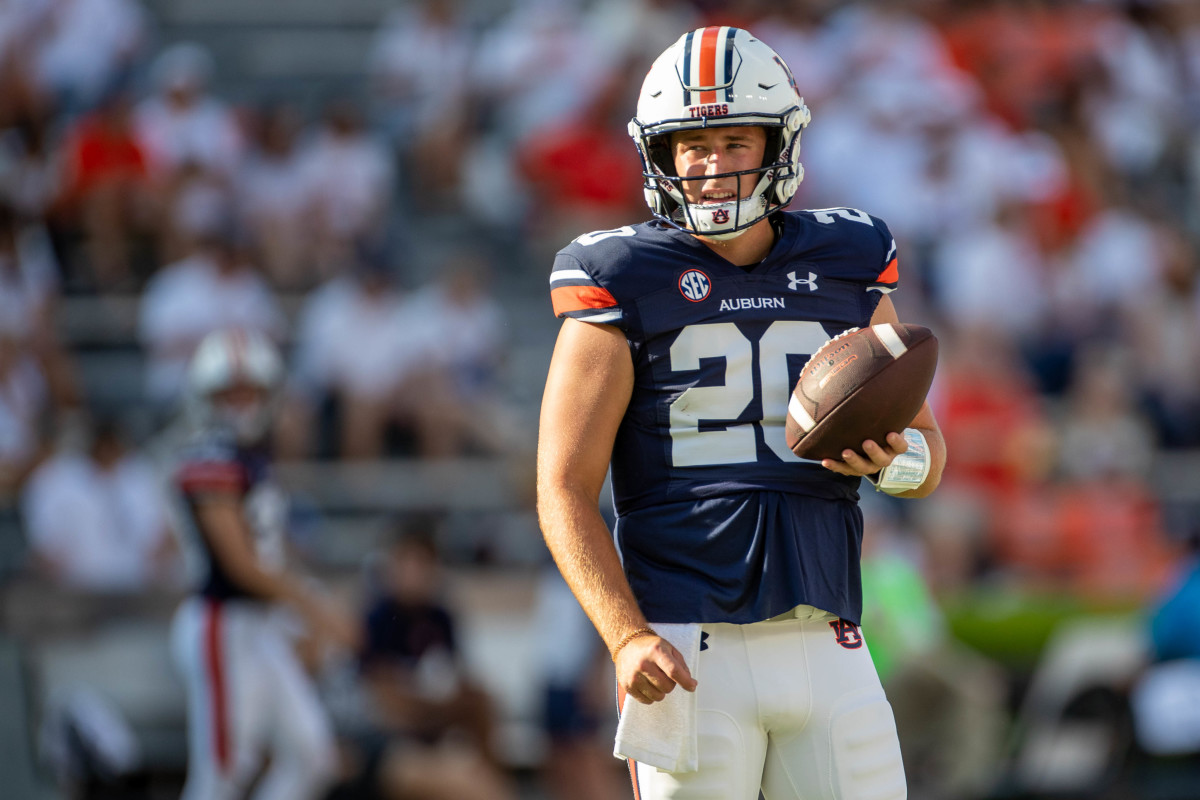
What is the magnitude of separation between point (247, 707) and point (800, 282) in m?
4.25

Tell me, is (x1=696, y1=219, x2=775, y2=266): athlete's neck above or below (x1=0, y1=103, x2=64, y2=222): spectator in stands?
below

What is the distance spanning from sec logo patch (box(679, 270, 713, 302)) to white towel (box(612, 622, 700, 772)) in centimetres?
64

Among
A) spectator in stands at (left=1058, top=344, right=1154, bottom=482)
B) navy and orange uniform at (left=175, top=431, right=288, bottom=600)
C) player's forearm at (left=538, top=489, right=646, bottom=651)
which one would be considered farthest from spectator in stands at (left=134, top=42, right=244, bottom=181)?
player's forearm at (left=538, top=489, right=646, bottom=651)

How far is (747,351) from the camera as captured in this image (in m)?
3.00

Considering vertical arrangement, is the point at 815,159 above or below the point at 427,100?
below

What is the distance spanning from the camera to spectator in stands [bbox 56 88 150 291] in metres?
9.65

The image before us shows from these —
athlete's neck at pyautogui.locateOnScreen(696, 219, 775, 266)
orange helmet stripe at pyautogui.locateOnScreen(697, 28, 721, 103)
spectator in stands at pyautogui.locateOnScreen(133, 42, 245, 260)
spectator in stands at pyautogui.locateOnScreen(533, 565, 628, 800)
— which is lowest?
spectator in stands at pyautogui.locateOnScreen(533, 565, 628, 800)

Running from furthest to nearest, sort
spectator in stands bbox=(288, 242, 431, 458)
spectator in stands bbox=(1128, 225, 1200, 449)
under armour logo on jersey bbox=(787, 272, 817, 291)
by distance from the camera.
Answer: spectator in stands bbox=(1128, 225, 1200, 449) → spectator in stands bbox=(288, 242, 431, 458) → under armour logo on jersey bbox=(787, 272, 817, 291)

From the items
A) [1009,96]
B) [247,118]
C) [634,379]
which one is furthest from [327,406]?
[634,379]

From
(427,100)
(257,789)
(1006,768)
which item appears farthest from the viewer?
(427,100)

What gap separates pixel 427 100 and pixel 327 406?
2.65 metres

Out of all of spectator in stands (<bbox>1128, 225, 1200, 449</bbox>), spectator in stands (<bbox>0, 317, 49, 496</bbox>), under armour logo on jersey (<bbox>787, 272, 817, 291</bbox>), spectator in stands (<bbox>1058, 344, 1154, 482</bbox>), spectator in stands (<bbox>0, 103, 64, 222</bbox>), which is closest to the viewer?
under armour logo on jersey (<bbox>787, 272, 817, 291</bbox>)

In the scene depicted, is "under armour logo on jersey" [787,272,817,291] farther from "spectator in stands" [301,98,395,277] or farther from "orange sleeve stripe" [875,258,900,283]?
"spectator in stands" [301,98,395,277]

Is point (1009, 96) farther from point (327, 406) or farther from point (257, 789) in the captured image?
point (257, 789)
